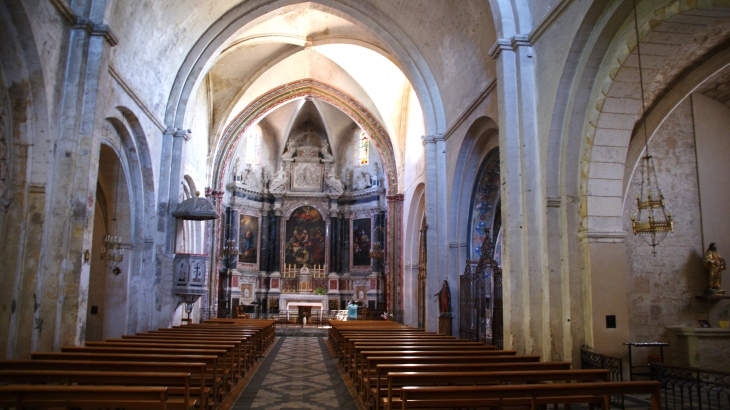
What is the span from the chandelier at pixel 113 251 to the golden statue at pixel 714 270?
37.8 ft

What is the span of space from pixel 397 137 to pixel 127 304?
12.9m

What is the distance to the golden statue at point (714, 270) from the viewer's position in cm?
1112

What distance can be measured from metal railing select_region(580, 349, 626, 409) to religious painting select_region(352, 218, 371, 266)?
1870cm

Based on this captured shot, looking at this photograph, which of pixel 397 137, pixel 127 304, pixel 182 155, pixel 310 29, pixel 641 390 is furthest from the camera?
pixel 397 137

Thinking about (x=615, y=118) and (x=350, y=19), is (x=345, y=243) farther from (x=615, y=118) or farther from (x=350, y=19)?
(x=615, y=118)

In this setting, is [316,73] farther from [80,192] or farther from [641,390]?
[641,390]

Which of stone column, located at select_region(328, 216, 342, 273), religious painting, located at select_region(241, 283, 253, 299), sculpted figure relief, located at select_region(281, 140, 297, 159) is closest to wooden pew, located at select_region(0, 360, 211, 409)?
religious painting, located at select_region(241, 283, 253, 299)

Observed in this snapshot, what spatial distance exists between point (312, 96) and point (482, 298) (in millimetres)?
13394

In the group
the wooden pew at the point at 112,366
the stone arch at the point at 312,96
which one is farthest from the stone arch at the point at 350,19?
the wooden pew at the point at 112,366

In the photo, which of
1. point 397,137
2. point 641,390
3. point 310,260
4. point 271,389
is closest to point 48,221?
point 271,389

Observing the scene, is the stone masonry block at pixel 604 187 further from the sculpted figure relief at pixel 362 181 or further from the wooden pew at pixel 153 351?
the sculpted figure relief at pixel 362 181

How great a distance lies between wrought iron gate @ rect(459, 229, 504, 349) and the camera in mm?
13094

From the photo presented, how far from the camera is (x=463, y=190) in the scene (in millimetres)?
14742

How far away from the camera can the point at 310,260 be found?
2781 centimetres
